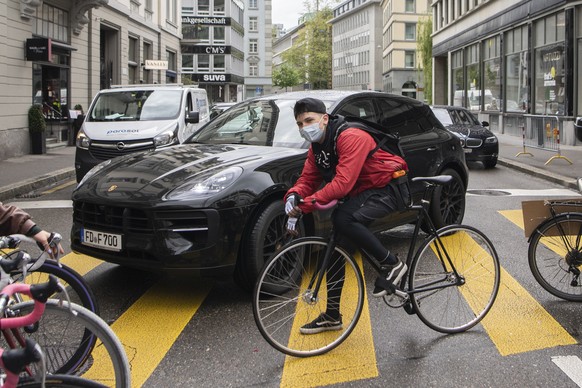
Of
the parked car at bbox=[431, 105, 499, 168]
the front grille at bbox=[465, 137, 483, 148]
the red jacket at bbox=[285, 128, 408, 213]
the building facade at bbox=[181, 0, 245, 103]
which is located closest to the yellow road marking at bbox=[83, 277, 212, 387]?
the red jacket at bbox=[285, 128, 408, 213]

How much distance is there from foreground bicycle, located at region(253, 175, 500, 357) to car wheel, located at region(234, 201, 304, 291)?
2.55 feet

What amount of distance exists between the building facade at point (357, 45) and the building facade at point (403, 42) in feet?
41.7

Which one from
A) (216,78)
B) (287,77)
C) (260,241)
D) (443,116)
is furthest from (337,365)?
(287,77)

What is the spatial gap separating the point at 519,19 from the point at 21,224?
2879 centimetres

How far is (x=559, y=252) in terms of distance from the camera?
16.6 ft

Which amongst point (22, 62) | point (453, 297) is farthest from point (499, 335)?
point (22, 62)

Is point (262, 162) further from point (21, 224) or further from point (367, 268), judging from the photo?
point (21, 224)

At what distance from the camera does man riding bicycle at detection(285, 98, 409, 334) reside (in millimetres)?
3881

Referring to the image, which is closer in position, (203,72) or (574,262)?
(574,262)

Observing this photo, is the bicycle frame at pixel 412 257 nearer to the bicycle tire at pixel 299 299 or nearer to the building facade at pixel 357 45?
the bicycle tire at pixel 299 299

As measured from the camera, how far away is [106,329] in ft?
8.18

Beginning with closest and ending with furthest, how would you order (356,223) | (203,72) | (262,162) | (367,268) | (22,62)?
(356,223) → (262,162) → (367,268) → (22,62) → (203,72)

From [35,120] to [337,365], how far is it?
57.0 ft

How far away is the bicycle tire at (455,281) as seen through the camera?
14.1 feet
